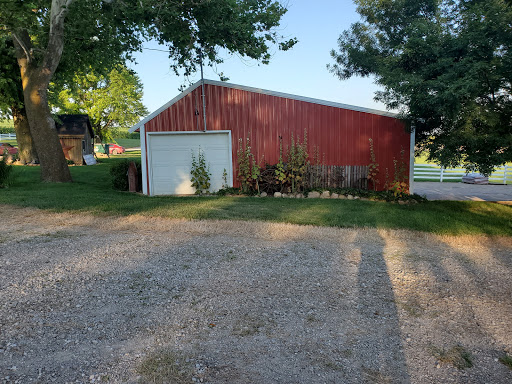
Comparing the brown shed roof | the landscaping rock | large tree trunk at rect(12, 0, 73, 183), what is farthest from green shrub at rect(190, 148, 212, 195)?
the brown shed roof

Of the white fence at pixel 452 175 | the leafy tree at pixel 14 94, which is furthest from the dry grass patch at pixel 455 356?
the leafy tree at pixel 14 94

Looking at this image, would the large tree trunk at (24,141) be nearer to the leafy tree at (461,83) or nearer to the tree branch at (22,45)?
the tree branch at (22,45)

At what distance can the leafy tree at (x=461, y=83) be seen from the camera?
7.14 metres

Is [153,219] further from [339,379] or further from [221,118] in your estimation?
[339,379]

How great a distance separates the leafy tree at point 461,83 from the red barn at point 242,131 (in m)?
2.42

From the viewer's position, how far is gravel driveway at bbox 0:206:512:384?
273cm

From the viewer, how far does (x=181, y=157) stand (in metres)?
12.1

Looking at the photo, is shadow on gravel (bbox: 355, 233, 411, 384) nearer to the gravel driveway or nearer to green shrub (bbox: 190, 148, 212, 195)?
the gravel driveway

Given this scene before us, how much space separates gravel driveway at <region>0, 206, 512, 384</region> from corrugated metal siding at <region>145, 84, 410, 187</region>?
18.4 feet

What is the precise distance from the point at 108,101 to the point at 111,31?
22.4 metres

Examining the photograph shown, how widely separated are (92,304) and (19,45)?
529 inches

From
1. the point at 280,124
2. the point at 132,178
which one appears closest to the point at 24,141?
the point at 132,178

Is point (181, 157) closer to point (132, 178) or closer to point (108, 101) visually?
point (132, 178)

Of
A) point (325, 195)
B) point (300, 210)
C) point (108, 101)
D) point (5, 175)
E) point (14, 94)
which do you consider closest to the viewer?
point (300, 210)
